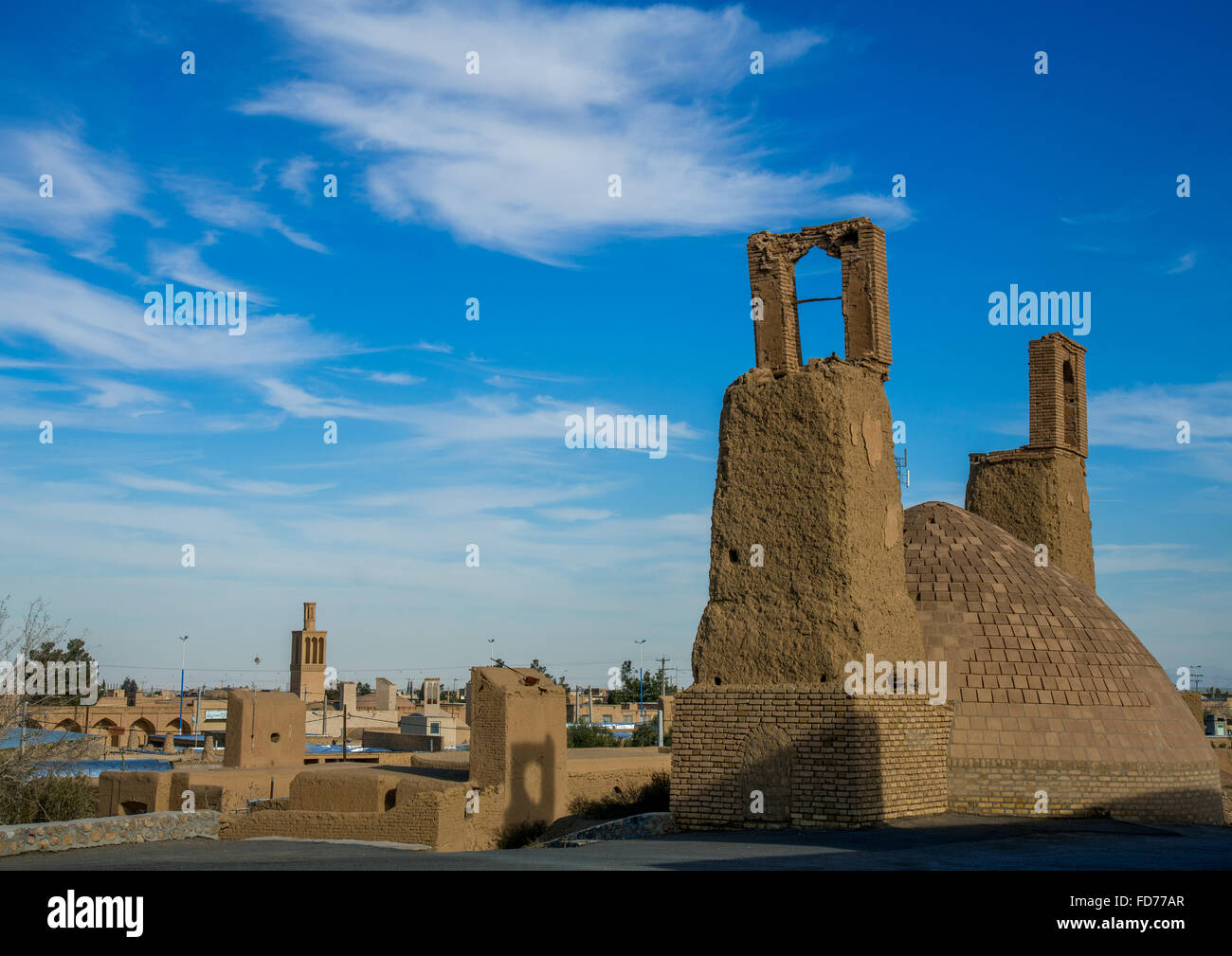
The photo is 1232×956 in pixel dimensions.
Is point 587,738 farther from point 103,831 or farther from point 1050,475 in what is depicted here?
point 103,831

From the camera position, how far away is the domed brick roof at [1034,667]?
15.2 m

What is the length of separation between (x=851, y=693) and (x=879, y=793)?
3.87 ft

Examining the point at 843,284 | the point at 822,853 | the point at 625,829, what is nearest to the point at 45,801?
the point at 625,829

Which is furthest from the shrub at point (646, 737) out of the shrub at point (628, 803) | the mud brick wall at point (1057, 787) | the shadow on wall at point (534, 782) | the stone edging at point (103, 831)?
the stone edging at point (103, 831)

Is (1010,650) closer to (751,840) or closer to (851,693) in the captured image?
(851,693)

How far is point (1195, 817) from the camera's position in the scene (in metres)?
15.9

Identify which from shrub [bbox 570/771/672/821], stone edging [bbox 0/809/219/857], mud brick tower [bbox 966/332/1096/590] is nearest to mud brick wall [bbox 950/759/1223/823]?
mud brick tower [bbox 966/332/1096/590]

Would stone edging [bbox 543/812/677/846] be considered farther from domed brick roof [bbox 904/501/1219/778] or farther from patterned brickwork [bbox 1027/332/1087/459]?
patterned brickwork [bbox 1027/332/1087/459]

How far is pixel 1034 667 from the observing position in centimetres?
1580

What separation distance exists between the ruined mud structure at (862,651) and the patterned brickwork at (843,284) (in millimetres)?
26

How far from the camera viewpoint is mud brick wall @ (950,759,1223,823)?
14781 millimetres

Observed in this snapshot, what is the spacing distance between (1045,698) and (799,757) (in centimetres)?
425

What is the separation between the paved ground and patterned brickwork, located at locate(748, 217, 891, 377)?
5.85 meters
